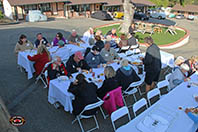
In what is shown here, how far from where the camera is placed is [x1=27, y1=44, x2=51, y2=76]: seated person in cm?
689

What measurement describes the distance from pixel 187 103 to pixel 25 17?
26.2 meters

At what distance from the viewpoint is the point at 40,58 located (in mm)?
6926

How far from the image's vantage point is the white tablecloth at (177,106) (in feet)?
11.7

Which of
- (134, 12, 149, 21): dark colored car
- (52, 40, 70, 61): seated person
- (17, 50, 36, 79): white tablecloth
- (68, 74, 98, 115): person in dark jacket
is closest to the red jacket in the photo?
(17, 50, 36, 79): white tablecloth

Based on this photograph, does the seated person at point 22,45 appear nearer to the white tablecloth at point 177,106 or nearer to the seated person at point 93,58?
the seated person at point 93,58

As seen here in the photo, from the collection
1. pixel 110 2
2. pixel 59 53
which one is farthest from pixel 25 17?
pixel 59 53

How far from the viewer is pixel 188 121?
12.5 feet

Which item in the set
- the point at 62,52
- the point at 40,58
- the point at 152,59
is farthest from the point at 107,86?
the point at 62,52

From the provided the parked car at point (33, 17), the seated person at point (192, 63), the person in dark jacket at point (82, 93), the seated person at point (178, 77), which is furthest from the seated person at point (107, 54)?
the parked car at point (33, 17)

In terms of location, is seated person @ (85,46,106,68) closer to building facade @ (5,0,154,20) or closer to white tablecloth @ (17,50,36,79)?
white tablecloth @ (17,50,36,79)

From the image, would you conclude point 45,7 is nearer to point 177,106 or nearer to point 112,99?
point 112,99

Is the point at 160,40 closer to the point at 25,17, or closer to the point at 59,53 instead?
the point at 59,53

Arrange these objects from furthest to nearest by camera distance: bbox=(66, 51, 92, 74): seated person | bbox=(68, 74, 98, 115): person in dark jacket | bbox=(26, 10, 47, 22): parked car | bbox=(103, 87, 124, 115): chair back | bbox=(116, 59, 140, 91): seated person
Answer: bbox=(26, 10, 47, 22): parked car, bbox=(66, 51, 92, 74): seated person, bbox=(116, 59, 140, 91): seated person, bbox=(103, 87, 124, 115): chair back, bbox=(68, 74, 98, 115): person in dark jacket

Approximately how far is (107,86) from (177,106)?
1.70 m
